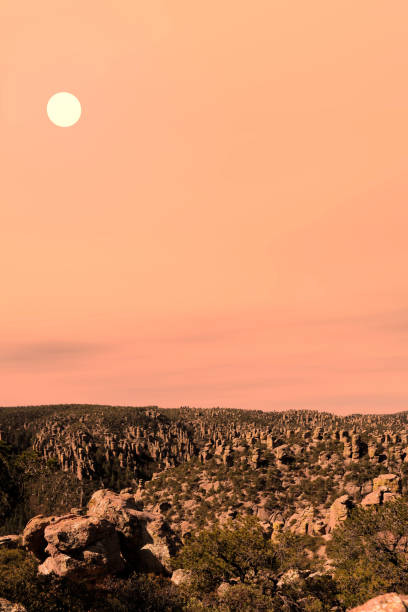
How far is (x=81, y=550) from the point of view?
35156 mm

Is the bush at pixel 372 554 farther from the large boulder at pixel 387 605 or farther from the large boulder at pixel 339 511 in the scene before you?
the large boulder at pixel 387 605

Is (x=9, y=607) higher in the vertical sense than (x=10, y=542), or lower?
higher

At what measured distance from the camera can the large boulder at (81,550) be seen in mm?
33812

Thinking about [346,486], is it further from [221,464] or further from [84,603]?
[84,603]

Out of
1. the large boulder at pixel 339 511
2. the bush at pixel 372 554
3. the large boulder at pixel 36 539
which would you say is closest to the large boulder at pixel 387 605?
the bush at pixel 372 554

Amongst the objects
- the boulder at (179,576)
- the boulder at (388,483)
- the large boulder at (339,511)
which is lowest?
the large boulder at (339,511)

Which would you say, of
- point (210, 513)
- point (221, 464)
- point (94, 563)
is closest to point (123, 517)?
point (94, 563)

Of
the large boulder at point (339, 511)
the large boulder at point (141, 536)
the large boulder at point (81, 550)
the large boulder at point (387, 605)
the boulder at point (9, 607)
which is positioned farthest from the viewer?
the large boulder at point (339, 511)

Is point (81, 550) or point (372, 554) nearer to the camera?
point (372, 554)

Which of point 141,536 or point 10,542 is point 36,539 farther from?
point 10,542

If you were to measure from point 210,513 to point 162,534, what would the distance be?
149 feet

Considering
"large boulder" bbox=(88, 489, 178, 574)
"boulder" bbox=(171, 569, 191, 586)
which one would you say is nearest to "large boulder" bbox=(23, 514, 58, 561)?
"large boulder" bbox=(88, 489, 178, 574)

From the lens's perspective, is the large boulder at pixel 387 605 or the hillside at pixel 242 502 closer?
the large boulder at pixel 387 605

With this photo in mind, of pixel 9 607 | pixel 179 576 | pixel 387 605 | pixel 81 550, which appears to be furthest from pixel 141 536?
pixel 387 605
